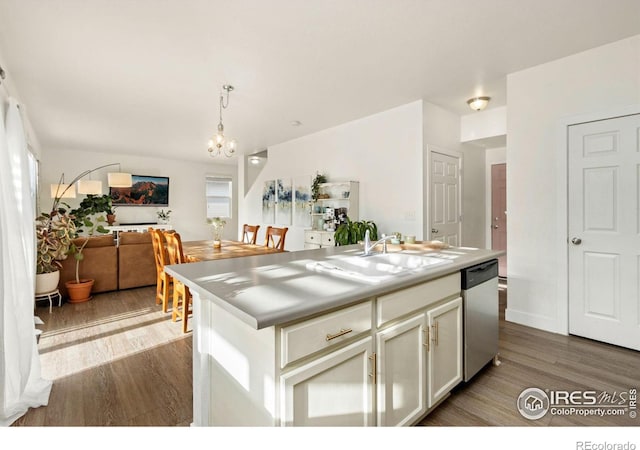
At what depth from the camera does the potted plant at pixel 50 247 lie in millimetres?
3625

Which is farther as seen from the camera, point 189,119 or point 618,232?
point 189,119

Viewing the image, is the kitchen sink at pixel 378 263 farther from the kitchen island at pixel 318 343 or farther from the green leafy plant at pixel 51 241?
the green leafy plant at pixel 51 241

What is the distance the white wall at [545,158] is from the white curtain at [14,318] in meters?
3.98

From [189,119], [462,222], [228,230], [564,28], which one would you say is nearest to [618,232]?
[564,28]

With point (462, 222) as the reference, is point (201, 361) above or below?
below

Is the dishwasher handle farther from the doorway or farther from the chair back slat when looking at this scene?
the doorway

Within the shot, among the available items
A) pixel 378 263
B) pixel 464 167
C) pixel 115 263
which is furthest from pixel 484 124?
pixel 115 263

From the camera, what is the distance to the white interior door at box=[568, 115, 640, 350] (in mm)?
2600

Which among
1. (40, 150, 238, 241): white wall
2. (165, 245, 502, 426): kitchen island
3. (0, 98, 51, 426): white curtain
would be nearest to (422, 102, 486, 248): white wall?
(165, 245, 502, 426): kitchen island

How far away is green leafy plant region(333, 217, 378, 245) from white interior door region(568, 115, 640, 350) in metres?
2.13

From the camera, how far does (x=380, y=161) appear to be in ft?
14.6

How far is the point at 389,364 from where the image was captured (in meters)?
1.45

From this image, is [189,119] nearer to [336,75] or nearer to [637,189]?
[336,75]

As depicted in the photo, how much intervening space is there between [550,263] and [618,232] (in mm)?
566
